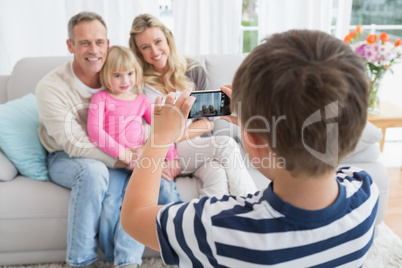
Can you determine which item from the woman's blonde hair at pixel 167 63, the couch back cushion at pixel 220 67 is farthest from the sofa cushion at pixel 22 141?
the couch back cushion at pixel 220 67

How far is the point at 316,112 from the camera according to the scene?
564 mm

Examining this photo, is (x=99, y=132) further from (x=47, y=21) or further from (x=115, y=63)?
(x=47, y=21)

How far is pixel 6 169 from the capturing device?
1874 mm

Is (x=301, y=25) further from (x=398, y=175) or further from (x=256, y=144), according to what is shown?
(x=256, y=144)

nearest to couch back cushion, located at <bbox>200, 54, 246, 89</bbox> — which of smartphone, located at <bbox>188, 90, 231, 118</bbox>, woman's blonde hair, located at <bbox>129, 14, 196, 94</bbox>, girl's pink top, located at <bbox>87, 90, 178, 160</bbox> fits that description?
woman's blonde hair, located at <bbox>129, 14, 196, 94</bbox>

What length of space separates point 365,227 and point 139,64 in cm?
165

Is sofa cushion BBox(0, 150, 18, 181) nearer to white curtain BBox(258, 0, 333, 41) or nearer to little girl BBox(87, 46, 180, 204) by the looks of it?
little girl BBox(87, 46, 180, 204)

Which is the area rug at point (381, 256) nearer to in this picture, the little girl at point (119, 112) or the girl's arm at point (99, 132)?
the little girl at point (119, 112)

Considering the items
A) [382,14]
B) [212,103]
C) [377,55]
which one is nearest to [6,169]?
[212,103]

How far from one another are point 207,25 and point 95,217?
79.4 inches

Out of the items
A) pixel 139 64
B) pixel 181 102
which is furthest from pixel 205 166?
pixel 181 102

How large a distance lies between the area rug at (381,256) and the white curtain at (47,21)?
1.87 meters

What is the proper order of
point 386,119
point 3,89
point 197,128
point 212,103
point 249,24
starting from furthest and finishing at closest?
point 249,24, point 386,119, point 3,89, point 197,128, point 212,103

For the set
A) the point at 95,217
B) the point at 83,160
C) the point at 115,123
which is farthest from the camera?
the point at 115,123
